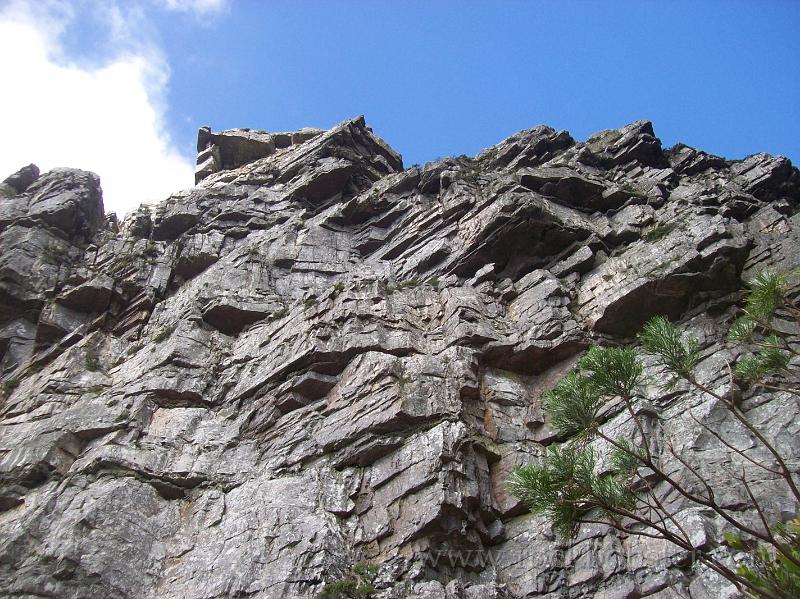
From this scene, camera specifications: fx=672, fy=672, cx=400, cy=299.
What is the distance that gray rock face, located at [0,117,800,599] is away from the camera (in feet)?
53.4

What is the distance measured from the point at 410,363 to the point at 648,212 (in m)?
12.6

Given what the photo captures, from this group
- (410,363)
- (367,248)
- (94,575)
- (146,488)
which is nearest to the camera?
(94,575)

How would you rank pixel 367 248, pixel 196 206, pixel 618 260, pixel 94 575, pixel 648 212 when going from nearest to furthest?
pixel 94 575 < pixel 618 260 < pixel 648 212 < pixel 367 248 < pixel 196 206

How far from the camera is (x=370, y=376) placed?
21.1 metres

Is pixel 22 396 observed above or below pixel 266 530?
above

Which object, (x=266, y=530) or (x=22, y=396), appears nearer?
(x=266, y=530)

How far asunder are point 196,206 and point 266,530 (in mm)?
26458

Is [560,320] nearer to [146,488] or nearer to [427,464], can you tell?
[427,464]

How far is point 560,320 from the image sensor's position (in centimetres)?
2220

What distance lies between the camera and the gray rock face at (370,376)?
641 inches

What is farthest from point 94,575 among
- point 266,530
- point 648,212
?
point 648,212

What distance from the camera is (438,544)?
16.1 metres

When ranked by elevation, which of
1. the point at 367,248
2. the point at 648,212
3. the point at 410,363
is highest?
the point at 367,248

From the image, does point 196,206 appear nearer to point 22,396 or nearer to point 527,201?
point 22,396
